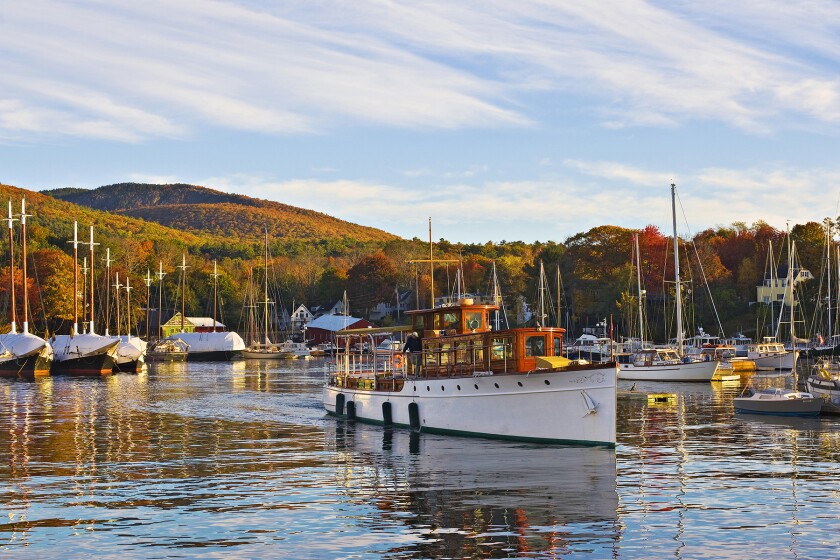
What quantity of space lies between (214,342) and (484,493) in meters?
129

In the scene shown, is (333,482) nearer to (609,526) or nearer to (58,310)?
(609,526)

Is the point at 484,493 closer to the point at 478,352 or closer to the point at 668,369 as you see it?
the point at 478,352

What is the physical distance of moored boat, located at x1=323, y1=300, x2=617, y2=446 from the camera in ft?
123

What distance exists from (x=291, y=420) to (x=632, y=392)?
28.5 meters

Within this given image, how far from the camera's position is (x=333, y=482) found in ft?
103

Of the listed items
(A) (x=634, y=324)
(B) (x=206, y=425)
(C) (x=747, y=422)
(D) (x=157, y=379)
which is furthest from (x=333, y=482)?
(A) (x=634, y=324)

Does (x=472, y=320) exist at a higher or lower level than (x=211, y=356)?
higher

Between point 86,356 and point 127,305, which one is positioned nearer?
point 86,356

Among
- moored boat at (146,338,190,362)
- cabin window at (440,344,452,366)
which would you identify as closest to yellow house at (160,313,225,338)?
moored boat at (146,338,190,362)

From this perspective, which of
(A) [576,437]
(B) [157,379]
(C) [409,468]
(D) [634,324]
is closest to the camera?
(C) [409,468]

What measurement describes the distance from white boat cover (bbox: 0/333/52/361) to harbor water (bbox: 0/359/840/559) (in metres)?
46.6

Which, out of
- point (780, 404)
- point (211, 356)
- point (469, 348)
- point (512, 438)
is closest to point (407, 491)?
point (512, 438)

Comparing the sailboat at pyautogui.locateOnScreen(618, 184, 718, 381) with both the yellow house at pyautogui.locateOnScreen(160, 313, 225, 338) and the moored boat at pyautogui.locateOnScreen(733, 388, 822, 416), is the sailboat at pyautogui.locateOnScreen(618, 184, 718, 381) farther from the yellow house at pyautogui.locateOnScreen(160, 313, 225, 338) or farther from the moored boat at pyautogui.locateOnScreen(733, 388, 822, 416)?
the yellow house at pyautogui.locateOnScreen(160, 313, 225, 338)

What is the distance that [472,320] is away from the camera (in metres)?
45.6
